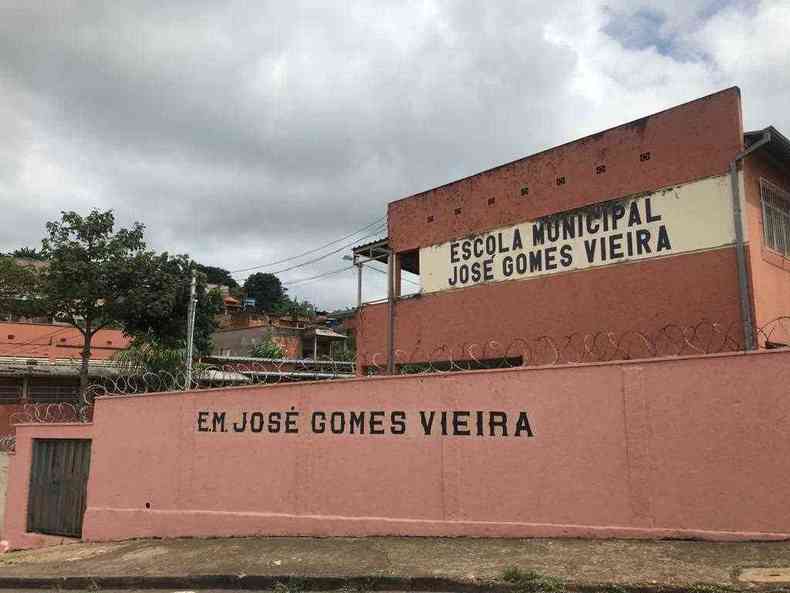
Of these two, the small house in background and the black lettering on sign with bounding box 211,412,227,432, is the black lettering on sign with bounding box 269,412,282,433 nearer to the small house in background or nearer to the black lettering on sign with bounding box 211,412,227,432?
the black lettering on sign with bounding box 211,412,227,432

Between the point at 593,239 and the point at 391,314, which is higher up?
the point at 593,239

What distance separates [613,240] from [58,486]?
11035 millimetres

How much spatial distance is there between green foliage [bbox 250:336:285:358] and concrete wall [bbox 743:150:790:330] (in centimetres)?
2898

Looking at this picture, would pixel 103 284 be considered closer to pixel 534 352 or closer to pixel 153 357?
pixel 153 357

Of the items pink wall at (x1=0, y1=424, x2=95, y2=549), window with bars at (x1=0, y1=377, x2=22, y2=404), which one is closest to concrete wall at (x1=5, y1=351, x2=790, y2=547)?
pink wall at (x1=0, y1=424, x2=95, y2=549)

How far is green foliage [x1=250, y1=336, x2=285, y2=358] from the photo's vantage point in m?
37.0

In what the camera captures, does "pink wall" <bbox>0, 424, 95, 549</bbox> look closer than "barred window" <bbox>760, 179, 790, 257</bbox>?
No

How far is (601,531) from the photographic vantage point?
696 cm

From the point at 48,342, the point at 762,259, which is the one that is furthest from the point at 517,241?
the point at 48,342

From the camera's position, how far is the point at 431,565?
6598 mm

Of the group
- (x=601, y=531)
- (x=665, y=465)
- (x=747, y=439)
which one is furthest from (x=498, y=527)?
(x=747, y=439)

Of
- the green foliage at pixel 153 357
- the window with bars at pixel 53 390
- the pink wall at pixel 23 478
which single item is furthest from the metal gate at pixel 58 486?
the window with bars at pixel 53 390

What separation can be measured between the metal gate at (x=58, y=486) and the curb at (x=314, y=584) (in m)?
3.37

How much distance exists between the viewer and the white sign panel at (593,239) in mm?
10219
